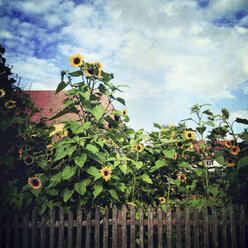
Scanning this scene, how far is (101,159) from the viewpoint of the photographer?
6.63 feet

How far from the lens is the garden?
2037 mm

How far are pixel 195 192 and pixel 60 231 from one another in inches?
89.0

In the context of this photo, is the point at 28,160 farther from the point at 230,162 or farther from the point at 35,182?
the point at 230,162

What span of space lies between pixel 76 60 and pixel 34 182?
172 cm

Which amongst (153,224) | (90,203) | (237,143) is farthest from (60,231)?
(237,143)

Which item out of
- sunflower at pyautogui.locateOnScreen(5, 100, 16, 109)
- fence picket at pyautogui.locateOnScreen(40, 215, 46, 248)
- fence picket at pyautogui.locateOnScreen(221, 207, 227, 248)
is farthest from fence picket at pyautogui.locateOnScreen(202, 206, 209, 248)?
sunflower at pyautogui.locateOnScreen(5, 100, 16, 109)

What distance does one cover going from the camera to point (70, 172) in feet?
6.31

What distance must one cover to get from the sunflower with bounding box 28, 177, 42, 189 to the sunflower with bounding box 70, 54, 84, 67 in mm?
1589

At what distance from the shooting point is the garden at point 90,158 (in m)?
2.04

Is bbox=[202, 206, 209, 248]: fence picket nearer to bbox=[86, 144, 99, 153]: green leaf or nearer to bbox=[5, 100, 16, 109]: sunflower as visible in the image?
bbox=[86, 144, 99, 153]: green leaf

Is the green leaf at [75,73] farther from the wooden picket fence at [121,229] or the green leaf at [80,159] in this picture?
the wooden picket fence at [121,229]

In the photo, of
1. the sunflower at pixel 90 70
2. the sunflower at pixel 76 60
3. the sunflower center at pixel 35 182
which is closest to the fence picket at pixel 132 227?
the sunflower center at pixel 35 182

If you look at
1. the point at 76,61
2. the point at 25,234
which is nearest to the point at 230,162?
the point at 76,61

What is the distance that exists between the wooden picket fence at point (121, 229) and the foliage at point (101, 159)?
18cm
